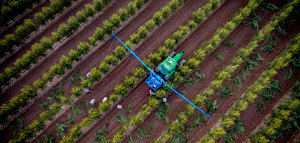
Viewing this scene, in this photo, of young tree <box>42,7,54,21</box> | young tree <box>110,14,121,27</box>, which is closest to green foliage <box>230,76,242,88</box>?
young tree <box>110,14,121,27</box>

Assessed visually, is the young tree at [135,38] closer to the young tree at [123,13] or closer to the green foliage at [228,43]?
the young tree at [123,13]

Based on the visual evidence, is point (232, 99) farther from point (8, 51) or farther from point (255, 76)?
point (8, 51)

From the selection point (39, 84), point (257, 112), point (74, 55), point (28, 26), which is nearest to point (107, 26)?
point (74, 55)

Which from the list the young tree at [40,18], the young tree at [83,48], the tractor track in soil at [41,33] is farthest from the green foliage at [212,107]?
the young tree at [40,18]

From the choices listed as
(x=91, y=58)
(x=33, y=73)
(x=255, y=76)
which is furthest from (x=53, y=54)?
(x=255, y=76)

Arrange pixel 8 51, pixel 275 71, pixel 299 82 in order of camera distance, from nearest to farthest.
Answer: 1. pixel 275 71
2. pixel 299 82
3. pixel 8 51

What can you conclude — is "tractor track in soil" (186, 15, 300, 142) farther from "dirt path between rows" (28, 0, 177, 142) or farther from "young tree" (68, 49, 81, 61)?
"young tree" (68, 49, 81, 61)
